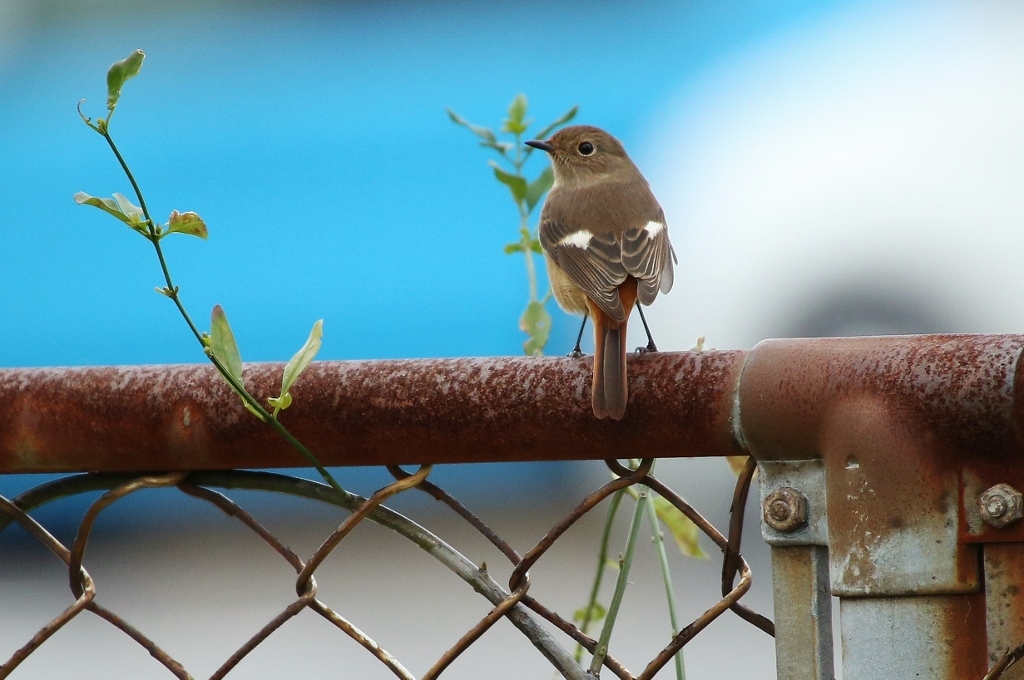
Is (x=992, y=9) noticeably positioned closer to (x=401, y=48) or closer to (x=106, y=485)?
(x=401, y=48)

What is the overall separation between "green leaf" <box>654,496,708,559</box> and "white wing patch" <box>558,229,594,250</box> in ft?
3.63

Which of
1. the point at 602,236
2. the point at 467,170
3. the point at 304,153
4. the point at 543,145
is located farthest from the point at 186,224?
the point at 304,153

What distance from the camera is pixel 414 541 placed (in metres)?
1.27

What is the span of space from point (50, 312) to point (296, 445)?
612 centimetres

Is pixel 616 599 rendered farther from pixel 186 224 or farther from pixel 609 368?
pixel 186 224

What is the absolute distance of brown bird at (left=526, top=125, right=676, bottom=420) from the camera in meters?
2.30

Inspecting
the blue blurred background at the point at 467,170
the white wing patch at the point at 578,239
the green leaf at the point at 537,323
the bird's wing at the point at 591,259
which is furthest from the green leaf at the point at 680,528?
the blue blurred background at the point at 467,170

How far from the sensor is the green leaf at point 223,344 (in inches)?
44.2

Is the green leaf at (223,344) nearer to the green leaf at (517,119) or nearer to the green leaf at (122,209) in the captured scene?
the green leaf at (122,209)

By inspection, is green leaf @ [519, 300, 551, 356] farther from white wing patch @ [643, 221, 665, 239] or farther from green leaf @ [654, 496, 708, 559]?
white wing patch @ [643, 221, 665, 239]

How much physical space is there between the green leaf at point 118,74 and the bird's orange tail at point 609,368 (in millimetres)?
555

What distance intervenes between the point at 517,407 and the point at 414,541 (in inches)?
9.4

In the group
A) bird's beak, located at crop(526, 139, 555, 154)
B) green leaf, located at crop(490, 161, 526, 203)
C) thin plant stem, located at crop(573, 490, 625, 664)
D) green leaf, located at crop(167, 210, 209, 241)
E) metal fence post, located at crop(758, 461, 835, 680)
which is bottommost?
metal fence post, located at crop(758, 461, 835, 680)

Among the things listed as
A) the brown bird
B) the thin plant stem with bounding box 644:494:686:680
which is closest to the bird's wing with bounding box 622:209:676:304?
the brown bird
